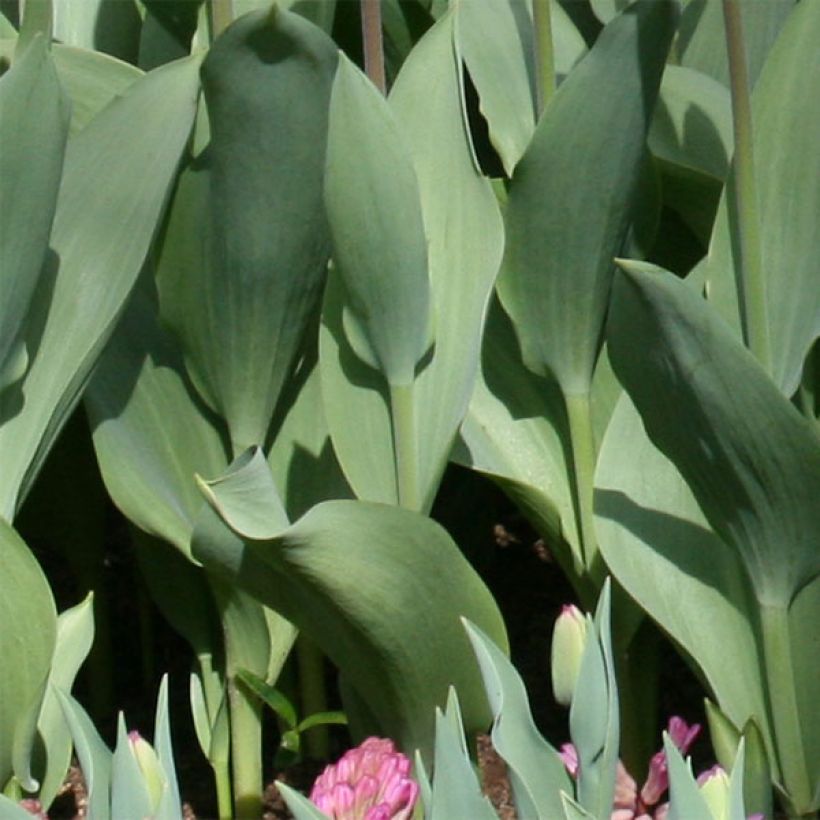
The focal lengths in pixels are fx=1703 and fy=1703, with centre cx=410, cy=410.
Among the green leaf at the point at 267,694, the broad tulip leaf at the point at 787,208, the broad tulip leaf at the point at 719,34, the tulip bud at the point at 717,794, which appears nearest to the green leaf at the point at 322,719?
the green leaf at the point at 267,694

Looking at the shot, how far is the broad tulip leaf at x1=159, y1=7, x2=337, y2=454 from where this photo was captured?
1226mm

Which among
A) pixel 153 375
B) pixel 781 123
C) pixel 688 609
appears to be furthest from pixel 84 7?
pixel 688 609

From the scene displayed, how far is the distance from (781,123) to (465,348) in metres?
0.30

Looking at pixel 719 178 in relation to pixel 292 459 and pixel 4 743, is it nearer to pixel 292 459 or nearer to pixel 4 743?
pixel 292 459

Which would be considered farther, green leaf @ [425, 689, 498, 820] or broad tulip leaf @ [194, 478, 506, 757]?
broad tulip leaf @ [194, 478, 506, 757]

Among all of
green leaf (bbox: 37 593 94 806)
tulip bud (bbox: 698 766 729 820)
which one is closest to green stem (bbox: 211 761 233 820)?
green leaf (bbox: 37 593 94 806)

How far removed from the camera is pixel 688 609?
1.26 m

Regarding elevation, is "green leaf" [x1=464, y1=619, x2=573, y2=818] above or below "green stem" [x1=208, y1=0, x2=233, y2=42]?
below

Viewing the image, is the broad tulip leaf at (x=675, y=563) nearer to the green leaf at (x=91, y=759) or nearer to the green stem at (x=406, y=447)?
the green stem at (x=406, y=447)

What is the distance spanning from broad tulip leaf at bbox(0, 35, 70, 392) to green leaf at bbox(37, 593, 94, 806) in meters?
0.20

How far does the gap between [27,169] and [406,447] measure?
1.11 ft

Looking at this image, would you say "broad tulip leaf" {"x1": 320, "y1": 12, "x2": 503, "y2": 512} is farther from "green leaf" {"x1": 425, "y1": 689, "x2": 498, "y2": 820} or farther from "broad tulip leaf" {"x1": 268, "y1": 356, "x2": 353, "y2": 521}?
"green leaf" {"x1": 425, "y1": 689, "x2": 498, "y2": 820}

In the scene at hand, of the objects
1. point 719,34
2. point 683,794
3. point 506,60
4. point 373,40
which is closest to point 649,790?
point 683,794

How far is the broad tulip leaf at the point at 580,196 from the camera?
1.26 metres
